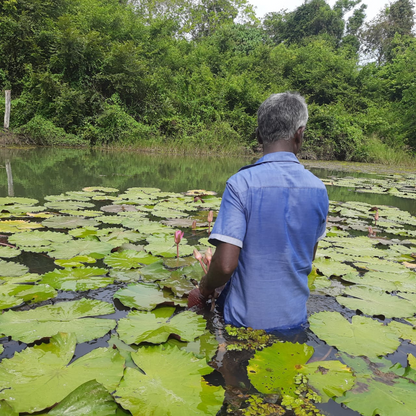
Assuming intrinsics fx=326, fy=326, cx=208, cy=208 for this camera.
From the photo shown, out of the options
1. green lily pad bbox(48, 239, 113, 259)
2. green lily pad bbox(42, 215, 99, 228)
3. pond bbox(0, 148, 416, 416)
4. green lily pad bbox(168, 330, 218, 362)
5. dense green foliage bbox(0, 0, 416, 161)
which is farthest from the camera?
dense green foliage bbox(0, 0, 416, 161)

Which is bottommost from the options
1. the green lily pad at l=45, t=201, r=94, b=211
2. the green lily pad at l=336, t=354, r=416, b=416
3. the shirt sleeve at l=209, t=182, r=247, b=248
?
the green lily pad at l=336, t=354, r=416, b=416

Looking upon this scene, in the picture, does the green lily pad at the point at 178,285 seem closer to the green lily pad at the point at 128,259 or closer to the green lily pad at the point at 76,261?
the green lily pad at the point at 128,259

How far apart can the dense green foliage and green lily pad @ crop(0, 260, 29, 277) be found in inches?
433

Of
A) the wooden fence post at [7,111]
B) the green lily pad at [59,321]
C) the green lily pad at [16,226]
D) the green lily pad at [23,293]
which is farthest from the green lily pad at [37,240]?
the wooden fence post at [7,111]

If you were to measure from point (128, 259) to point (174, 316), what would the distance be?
2.82 feet

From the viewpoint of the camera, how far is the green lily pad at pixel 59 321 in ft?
4.58

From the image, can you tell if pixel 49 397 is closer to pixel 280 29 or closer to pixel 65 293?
pixel 65 293

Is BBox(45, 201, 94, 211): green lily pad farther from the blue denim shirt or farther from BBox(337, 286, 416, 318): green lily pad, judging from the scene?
BBox(337, 286, 416, 318): green lily pad

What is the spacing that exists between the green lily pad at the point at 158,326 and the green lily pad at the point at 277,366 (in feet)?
1.02

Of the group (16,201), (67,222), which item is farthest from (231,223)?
(16,201)

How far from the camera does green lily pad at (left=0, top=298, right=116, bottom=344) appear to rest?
4.58ft

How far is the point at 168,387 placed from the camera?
1120 mm

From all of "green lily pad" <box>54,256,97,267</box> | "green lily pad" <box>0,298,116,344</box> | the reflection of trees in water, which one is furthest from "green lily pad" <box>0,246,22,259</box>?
the reflection of trees in water

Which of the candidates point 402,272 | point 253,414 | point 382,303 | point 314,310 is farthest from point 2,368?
point 402,272
